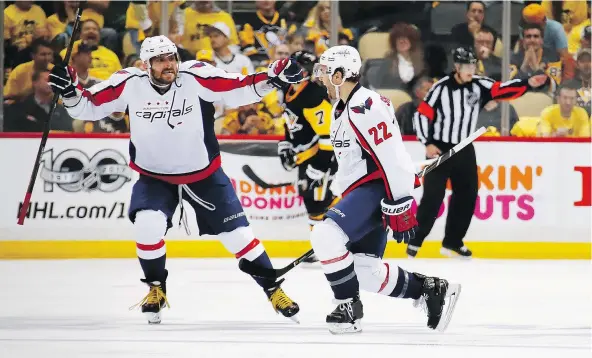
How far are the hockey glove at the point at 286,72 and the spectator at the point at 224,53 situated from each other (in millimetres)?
3459

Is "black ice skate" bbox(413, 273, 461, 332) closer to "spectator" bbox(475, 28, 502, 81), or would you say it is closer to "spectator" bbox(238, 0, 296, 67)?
"spectator" bbox(475, 28, 502, 81)

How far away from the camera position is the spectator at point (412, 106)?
858 centimetres

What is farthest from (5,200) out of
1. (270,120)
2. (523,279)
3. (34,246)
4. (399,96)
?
(523,279)

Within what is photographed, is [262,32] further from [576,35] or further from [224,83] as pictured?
[224,83]

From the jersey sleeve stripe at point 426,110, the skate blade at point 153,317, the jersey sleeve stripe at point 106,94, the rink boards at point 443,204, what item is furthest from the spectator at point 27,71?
the skate blade at point 153,317

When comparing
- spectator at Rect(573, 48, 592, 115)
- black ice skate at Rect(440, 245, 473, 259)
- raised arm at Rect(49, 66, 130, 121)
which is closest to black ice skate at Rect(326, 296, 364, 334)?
raised arm at Rect(49, 66, 130, 121)

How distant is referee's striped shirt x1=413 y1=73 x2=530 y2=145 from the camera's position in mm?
8234

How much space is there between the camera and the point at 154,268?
17.5 feet

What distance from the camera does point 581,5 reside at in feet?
28.7

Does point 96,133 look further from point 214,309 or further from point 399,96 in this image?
point 214,309

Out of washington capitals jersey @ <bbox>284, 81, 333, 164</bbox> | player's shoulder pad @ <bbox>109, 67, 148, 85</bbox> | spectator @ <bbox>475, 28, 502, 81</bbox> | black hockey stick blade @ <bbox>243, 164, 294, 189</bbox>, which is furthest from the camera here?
spectator @ <bbox>475, 28, 502, 81</bbox>

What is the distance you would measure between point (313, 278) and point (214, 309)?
1.44 m

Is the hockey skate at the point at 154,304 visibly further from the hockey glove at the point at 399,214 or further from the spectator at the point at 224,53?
the spectator at the point at 224,53

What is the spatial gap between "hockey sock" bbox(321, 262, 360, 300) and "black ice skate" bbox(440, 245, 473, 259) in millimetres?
3376
